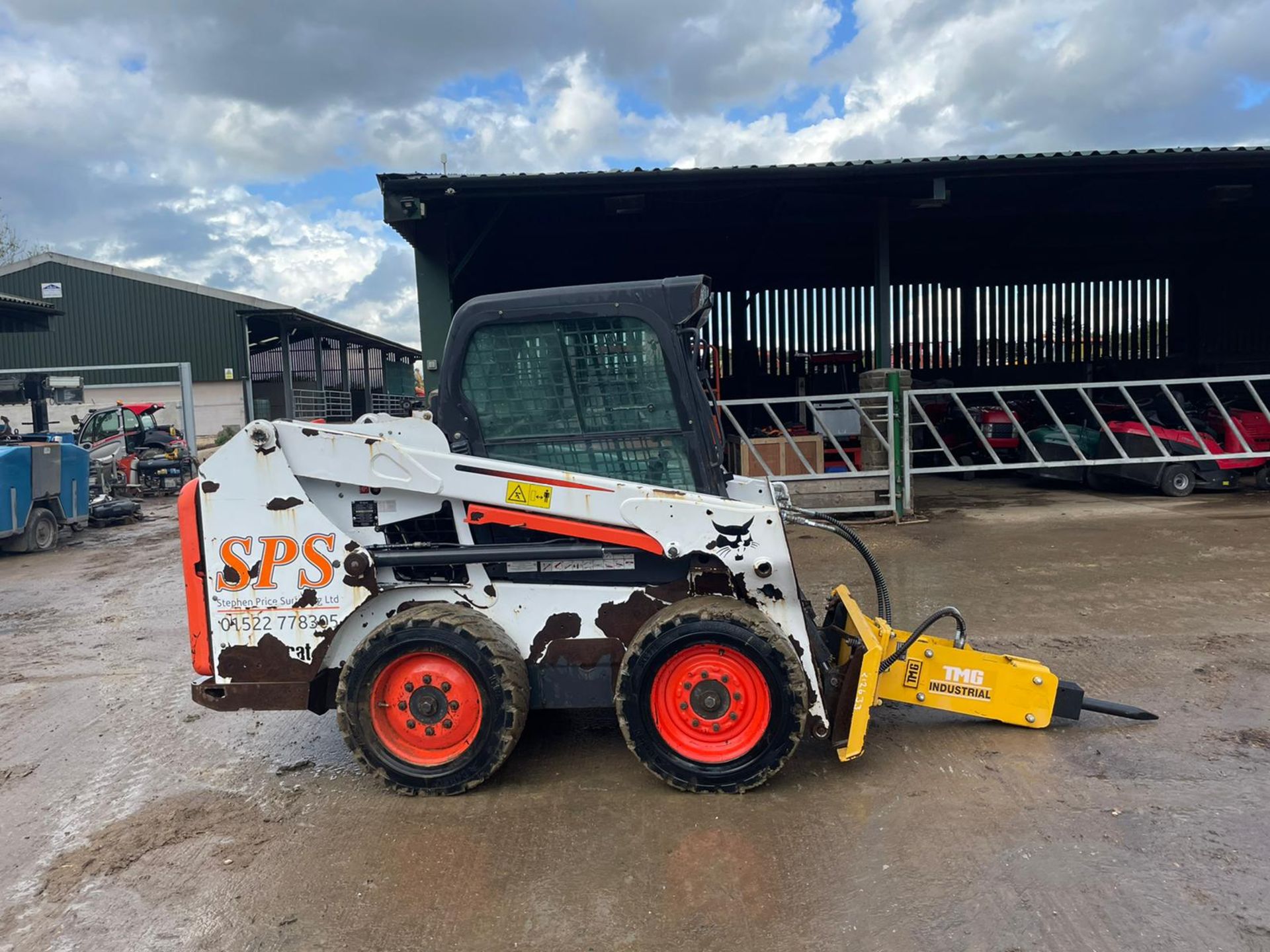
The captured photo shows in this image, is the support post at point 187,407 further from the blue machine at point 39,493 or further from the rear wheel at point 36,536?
the rear wheel at point 36,536

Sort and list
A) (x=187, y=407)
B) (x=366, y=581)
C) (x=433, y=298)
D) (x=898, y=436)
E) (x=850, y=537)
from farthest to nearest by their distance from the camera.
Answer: (x=187, y=407) → (x=433, y=298) → (x=898, y=436) → (x=850, y=537) → (x=366, y=581)

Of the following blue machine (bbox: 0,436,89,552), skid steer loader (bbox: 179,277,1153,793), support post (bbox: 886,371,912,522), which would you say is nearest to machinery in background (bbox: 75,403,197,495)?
blue machine (bbox: 0,436,89,552)

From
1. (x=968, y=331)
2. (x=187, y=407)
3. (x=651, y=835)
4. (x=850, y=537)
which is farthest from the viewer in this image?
(x=968, y=331)

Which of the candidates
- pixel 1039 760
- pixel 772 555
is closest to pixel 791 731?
pixel 772 555

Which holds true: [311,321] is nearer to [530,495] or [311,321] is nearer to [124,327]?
[124,327]

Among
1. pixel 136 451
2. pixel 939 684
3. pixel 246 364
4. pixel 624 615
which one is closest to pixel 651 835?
pixel 624 615

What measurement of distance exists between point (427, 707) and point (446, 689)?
0.12m

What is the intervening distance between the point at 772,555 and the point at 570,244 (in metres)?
13.9

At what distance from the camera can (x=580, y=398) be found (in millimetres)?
4023

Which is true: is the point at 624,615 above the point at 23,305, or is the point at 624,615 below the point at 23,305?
below

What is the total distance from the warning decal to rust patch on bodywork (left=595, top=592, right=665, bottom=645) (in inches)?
20.8

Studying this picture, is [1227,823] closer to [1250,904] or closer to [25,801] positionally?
[1250,904]

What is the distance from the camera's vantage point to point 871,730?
451 centimetres

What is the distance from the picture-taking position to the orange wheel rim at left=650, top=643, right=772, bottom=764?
3770 mm
